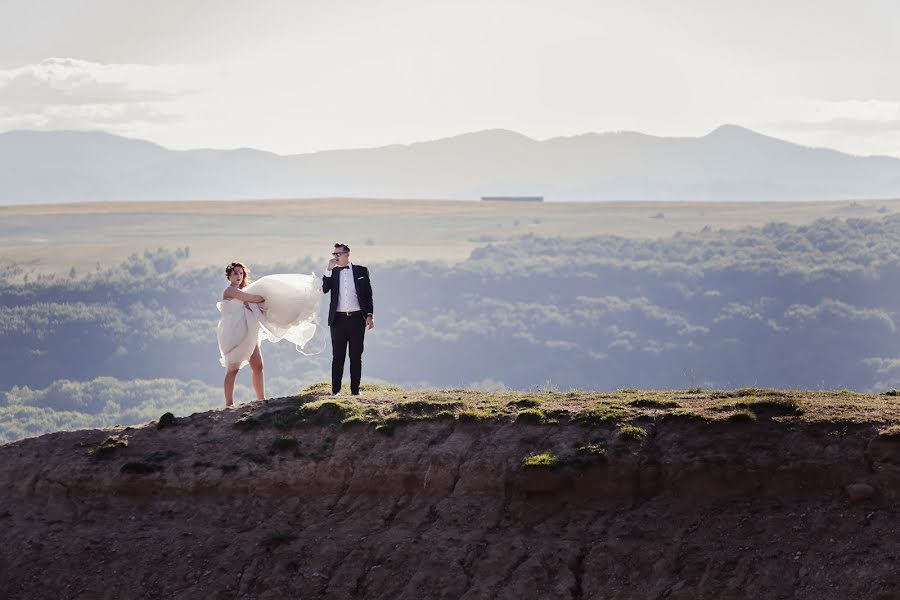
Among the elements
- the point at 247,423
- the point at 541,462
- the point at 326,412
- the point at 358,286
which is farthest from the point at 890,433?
the point at 247,423

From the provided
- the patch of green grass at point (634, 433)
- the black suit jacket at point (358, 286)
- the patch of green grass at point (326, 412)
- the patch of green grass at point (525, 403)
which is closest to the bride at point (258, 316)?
the black suit jacket at point (358, 286)

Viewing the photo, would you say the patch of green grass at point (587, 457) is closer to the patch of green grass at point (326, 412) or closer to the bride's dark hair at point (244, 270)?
the patch of green grass at point (326, 412)

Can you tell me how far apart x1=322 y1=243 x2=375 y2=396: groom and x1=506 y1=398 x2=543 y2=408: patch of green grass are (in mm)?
3091

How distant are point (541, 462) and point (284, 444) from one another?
172 inches

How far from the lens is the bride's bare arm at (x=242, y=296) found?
2288 centimetres

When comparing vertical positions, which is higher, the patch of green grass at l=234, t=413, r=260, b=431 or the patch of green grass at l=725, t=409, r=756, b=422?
the patch of green grass at l=725, t=409, r=756, b=422

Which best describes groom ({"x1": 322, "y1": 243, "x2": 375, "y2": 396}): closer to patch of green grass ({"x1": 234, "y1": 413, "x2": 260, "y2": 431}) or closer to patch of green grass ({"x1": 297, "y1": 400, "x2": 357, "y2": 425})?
patch of green grass ({"x1": 297, "y1": 400, "x2": 357, "y2": 425})

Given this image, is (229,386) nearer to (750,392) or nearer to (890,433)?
(750,392)

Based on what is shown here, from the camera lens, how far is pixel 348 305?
22062mm

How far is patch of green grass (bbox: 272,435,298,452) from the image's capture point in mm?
19656

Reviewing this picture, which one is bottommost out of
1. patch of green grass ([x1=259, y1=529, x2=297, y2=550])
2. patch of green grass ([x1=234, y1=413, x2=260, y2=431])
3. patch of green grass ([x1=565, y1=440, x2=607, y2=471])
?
patch of green grass ([x1=259, y1=529, x2=297, y2=550])

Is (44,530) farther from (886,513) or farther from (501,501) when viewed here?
(886,513)

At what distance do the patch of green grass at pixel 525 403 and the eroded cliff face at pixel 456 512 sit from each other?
38.9 inches

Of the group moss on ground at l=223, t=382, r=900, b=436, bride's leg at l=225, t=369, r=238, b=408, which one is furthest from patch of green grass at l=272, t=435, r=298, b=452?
bride's leg at l=225, t=369, r=238, b=408
